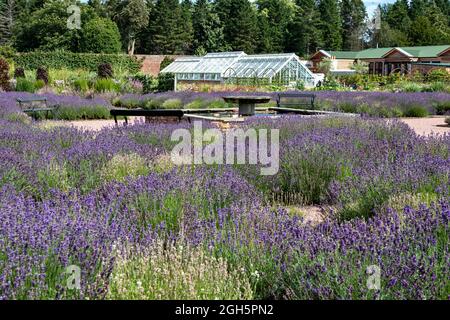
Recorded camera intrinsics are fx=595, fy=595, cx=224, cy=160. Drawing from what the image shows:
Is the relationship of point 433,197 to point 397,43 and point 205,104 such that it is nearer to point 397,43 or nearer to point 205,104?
point 205,104

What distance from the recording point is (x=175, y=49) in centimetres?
5884

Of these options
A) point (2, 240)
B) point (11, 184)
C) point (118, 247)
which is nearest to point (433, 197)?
point (118, 247)

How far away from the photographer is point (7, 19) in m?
57.3

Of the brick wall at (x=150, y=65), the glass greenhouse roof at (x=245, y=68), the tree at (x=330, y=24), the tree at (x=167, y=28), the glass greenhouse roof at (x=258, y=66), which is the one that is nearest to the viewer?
the glass greenhouse roof at (x=258, y=66)

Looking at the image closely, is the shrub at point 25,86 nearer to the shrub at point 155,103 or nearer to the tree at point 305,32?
the shrub at point 155,103

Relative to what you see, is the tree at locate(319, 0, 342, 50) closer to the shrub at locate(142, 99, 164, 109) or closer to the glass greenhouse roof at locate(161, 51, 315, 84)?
the glass greenhouse roof at locate(161, 51, 315, 84)

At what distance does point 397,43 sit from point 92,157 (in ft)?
242

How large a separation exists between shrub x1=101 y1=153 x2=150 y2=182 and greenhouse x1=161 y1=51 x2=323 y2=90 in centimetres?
2373

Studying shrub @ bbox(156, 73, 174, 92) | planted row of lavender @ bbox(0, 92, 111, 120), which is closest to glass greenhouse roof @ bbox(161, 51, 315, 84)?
shrub @ bbox(156, 73, 174, 92)

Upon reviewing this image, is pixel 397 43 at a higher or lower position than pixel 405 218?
higher

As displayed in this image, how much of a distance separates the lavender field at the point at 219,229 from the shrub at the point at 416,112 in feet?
40.3

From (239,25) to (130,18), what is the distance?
11.2 meters

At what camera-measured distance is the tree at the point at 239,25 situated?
60.9 metres

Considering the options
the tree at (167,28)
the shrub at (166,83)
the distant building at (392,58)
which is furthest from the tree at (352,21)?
the shrub at (166,83)
